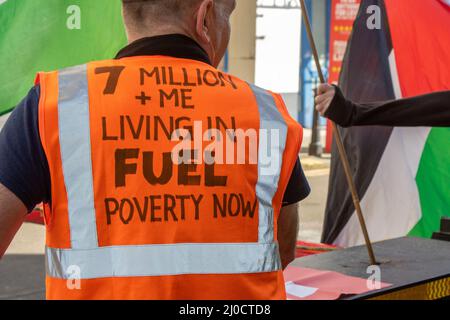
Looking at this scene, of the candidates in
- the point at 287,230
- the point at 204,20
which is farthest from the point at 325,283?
the point at 204,20

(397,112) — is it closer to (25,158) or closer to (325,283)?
(325,283)

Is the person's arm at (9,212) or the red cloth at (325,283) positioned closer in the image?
the person's arm at (9,212)

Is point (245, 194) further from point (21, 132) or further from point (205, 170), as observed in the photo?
point (21, 132)

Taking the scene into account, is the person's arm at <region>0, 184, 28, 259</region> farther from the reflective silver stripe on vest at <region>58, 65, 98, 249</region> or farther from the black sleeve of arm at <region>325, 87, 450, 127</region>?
the black sleeve of arm at <region>325, 87, 450, 127</region>

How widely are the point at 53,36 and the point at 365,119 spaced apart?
6.77 feet

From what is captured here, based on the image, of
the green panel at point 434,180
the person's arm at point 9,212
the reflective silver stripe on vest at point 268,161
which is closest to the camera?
the person's arm at point 9,212

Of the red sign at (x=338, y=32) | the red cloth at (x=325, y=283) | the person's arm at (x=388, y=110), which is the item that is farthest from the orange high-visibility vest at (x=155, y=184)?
the red sign at (x=338, y=32)

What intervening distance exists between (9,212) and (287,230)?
0.67m

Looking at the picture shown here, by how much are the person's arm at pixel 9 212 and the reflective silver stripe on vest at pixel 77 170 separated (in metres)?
0.10

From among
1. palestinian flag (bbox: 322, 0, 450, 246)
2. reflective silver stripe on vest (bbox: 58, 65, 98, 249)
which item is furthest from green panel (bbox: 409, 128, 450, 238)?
reflective silver stripe on vest (bbox: 58, 65, 98, 249)

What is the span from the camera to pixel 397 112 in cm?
459

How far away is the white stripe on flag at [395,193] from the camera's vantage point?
480 cm

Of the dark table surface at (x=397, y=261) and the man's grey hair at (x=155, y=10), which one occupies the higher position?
the man's grey hair at (x=155, y=10)

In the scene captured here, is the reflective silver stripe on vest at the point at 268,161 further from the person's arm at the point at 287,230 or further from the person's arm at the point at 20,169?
the person's arm at the point at 20,169
